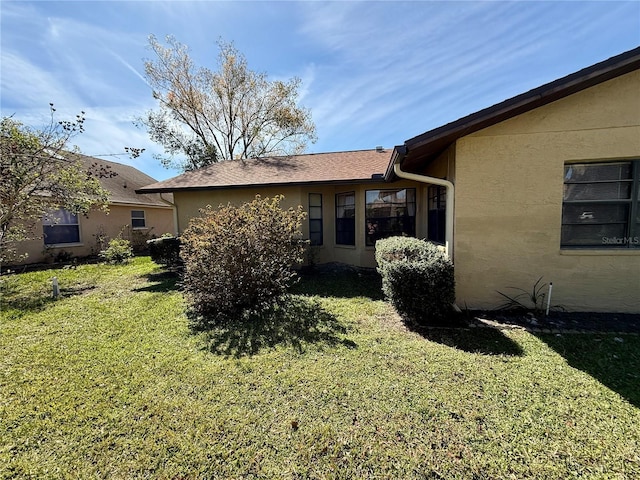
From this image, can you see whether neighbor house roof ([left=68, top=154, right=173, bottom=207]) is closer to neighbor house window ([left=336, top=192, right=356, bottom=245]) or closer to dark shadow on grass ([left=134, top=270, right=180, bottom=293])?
dark shadow on grass ([left=134, top=270, right=180, bottom=293])

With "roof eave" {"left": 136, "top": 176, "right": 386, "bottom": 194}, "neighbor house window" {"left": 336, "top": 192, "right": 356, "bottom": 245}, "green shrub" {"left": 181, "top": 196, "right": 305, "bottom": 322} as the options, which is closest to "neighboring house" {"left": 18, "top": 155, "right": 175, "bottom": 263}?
"roof eave" {"left": 136, "top": 176, "right": 386, "bottom": 194}

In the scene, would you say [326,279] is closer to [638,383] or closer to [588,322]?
[588,322]

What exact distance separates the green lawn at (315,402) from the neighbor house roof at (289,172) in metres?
5.81

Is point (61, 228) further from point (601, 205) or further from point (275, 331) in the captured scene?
point (601, 205)

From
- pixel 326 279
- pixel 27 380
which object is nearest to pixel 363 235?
pixel 326 279

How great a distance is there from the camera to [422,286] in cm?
494

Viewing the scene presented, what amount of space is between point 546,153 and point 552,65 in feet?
13.8

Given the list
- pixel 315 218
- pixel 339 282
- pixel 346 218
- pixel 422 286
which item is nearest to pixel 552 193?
pixel 422 286

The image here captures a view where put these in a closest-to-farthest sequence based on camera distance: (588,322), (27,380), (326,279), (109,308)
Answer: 1. (27,380)
2. (588,322)
3. (109,308)
4. (326,279)

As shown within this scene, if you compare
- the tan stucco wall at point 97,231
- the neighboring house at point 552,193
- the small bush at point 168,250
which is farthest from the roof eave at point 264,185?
the tan stucco wall at point 97,231

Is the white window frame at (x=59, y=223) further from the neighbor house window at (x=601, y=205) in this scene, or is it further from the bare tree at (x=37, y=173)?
the neighbor house window at (x=601, y=205)

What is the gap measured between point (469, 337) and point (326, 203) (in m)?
7.13

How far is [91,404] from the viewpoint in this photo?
309 centimetres

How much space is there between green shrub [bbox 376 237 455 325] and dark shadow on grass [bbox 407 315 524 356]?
0.21 m
